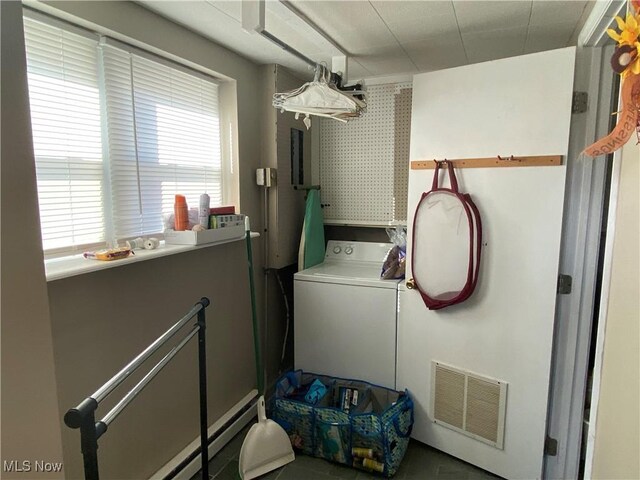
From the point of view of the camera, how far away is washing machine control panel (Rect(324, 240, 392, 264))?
9.36ft

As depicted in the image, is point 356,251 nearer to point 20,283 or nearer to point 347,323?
point 347,323

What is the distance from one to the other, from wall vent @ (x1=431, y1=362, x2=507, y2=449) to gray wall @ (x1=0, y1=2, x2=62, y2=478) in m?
1.84

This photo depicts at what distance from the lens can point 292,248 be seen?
2846 millimetres

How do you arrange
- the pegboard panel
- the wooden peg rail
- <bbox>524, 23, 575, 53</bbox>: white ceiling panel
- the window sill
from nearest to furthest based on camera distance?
1. the window sill
2. the wooden peg rail
3. <bbox>524, 23, 575, 53</bbox>: white ceiling panel
4. the pegboard panel

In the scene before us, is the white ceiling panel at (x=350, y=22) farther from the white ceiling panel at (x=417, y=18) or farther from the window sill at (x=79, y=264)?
the window sill at (x=79, y=264)

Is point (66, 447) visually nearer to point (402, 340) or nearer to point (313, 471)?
point (313, 471)

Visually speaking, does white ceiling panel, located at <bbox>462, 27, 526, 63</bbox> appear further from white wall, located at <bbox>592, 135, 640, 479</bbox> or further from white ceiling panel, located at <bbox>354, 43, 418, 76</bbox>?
white wall, located at <bbox>592, 135, 640, 479</bbox>

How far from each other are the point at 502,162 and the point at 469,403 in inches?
49.4

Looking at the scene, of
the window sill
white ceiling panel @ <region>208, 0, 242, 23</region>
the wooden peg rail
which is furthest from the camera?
the wooden peg rail

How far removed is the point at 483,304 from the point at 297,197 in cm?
148

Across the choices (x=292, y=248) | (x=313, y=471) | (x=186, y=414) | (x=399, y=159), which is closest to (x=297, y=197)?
(x=292, y=248)

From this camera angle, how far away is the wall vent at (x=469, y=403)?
A: 1.99 meters

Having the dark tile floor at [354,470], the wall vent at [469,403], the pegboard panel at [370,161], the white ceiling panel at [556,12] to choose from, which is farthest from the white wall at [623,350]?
the pegboard panel at [370,161]

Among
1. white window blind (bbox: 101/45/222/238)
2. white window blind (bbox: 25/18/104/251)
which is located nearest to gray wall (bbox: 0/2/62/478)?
white window blind (bbox: 25/18/104/251)
